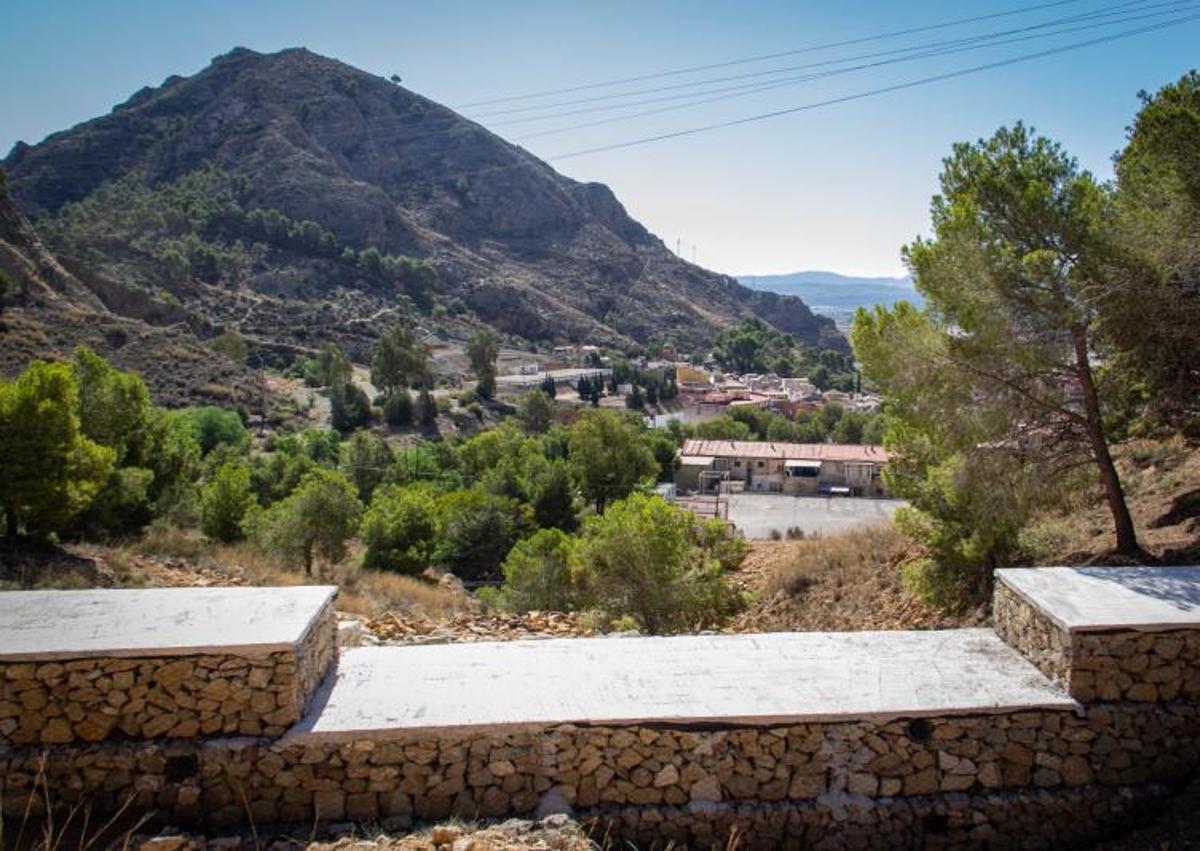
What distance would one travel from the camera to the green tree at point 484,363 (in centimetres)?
6812

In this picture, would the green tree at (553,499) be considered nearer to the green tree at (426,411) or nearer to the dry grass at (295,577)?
the dry grass at (295,577)

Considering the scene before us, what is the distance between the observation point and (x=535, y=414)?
5862 centimetres

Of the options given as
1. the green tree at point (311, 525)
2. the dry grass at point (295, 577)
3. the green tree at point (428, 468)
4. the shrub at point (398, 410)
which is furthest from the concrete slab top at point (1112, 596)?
the shrub at point (398, 410)

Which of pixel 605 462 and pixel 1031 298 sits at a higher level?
pixel 1031 298

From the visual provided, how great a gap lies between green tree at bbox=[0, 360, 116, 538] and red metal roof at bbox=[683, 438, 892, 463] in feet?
122

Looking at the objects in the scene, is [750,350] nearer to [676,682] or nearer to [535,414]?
[535,414]

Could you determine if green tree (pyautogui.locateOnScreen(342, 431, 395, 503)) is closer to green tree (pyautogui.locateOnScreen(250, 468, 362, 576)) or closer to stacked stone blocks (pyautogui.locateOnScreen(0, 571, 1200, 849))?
green tree (pyautogui.locateOnScreen(250, 468, 362, 576))

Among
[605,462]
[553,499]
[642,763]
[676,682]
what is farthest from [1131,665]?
[605,462]

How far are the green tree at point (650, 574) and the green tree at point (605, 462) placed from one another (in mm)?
20680

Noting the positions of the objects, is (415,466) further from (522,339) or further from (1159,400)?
(522,339)

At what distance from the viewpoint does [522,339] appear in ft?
323

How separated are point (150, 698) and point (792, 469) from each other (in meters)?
42.2

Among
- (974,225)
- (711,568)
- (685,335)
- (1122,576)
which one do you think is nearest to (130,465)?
(711,568)

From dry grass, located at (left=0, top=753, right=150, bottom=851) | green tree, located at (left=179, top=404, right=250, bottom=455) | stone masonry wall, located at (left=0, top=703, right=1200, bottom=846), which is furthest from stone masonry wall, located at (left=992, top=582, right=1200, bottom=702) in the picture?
green tree, located at (left=179, top=404, right=250, bottom=455)
